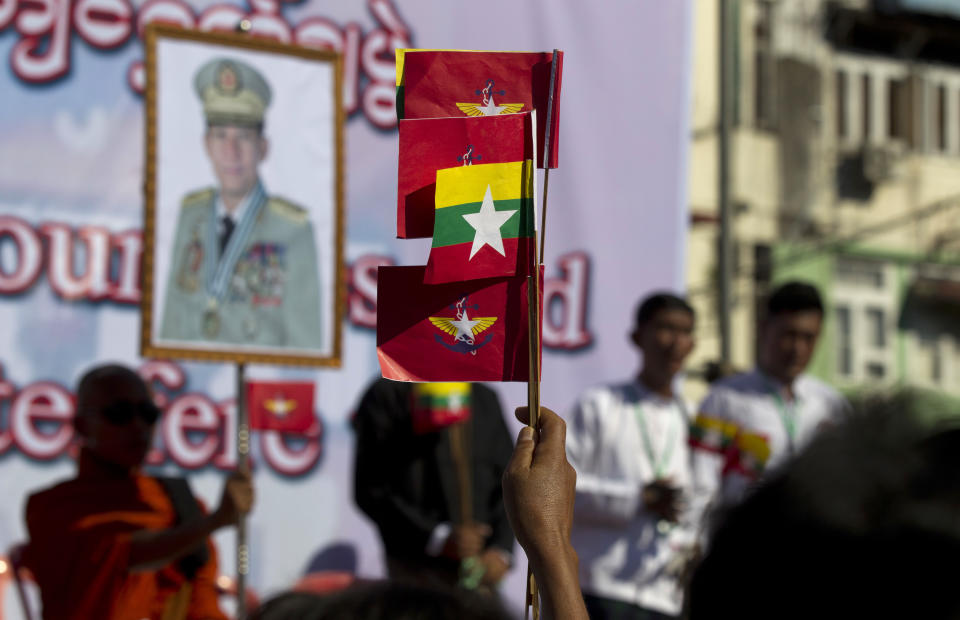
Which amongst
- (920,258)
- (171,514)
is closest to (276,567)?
(171,514)

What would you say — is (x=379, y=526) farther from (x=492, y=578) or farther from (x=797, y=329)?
(x=797, y=329)

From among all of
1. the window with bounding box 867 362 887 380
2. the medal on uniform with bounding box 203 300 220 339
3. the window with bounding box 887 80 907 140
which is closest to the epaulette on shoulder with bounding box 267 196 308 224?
the medal on uniform with bounding box 203 300 220 339

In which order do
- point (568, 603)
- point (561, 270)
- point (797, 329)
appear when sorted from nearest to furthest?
point (568, 603), point (797, 329), point (561, 270)

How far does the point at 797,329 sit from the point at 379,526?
1.46 metres

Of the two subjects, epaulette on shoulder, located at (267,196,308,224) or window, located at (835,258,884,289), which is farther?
window, located at (835,258,884,289)

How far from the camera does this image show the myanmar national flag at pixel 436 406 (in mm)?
3904

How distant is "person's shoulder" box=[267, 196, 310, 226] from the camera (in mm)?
3621

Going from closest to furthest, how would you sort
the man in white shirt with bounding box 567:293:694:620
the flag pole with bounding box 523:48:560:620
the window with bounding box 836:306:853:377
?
the flag pole with bounding box 523:48:560:620
the man in white shirt with bounding box 567:293:694:620
the window with bounding box 836:306:853:377

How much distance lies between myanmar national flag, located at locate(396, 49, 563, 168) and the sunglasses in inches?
65.3

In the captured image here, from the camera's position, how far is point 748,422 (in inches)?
157

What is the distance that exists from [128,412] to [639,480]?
1489mm

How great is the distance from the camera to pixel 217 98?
3.58 m

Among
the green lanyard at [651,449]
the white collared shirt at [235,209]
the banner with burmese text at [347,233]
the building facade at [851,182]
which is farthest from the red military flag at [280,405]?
the building facade at [851,182]

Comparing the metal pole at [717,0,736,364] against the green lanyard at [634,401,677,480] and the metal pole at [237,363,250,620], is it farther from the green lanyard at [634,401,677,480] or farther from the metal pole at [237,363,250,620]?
the metal pole at [237,363,250,620]
